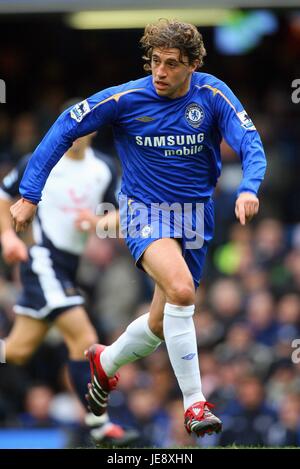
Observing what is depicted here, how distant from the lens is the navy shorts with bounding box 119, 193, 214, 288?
21.9ft

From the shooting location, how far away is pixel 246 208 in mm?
6121

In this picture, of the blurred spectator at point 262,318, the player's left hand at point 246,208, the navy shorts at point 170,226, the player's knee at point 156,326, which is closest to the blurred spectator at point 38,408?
the blurred spectator at point 262,318

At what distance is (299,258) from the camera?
1228 cm

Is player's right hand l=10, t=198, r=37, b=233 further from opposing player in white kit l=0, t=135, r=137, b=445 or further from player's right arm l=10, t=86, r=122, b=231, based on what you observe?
opposing player in white kit l=0, t=135, r=137, b=445

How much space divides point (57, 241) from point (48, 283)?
13.4 inches

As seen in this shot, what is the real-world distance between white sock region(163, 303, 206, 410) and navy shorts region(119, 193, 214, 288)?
39 cm

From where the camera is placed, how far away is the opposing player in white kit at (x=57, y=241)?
29.3 ft

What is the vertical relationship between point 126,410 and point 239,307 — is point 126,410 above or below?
below

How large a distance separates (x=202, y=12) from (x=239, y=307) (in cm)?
311

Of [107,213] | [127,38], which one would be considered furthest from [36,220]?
[127,38]

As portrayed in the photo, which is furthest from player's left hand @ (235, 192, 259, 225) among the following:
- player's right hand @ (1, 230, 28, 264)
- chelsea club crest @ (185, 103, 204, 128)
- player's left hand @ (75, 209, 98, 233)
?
player's right hand @ (1, 230, 28, 264)

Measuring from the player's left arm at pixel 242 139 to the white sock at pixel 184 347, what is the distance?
2.51 feet

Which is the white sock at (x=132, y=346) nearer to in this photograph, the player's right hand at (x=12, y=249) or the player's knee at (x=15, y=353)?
the player's right hand at (x=12, y=249)
